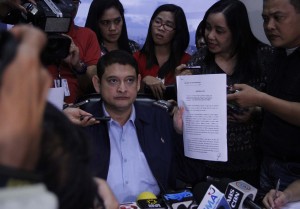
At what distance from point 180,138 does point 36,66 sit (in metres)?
1.43

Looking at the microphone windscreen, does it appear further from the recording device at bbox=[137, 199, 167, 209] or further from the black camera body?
the black camera body

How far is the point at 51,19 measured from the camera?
5.49 ft

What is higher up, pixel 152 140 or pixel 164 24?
pixel 164 24

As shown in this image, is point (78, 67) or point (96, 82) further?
point (78, 67)

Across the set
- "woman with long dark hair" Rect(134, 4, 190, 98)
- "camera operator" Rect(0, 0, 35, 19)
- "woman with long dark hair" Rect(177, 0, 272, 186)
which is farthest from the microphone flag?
"woman with long dark hair" Rect(134, 4, 190, 98)

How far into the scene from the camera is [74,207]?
468mm

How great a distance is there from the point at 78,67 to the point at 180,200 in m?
0.88

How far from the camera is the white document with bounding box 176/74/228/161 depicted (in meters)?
1.51

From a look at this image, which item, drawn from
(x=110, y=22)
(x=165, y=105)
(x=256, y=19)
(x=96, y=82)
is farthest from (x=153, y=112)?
(x=256, y=19)

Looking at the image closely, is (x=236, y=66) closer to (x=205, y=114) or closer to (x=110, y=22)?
(x=205, y=114)

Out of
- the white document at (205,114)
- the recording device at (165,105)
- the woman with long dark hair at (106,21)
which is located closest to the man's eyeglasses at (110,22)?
the woman with long dark hair at (106,21)

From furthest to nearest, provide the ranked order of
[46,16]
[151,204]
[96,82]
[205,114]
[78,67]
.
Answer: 1. [78,67]
2. [96,82]
3. [46,16]
4. [205,114]
5. [151,204]

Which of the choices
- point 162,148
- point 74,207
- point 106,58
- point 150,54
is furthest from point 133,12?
point 74,207

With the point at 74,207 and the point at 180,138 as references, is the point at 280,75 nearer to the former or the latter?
the point at 180,138
